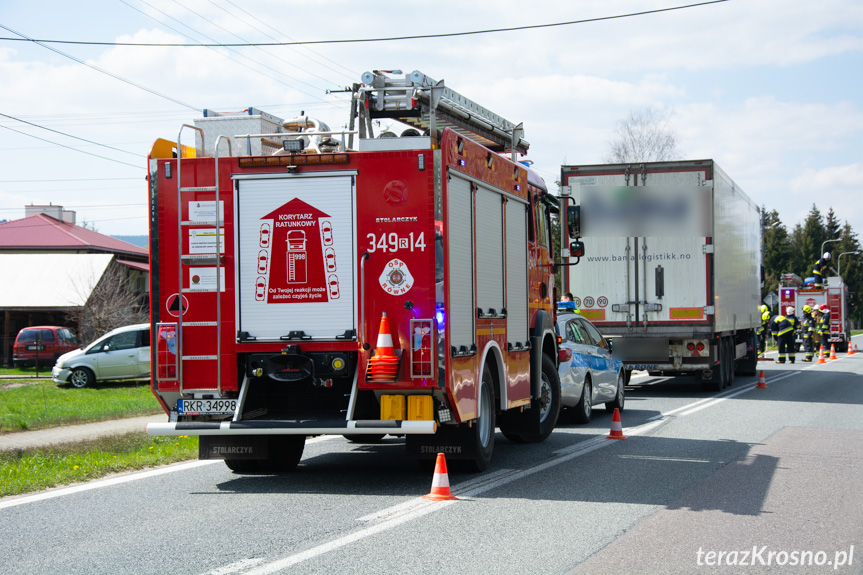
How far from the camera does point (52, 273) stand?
4638 cm

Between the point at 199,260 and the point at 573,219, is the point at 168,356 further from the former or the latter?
the point at 573,219

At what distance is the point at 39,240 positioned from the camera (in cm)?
5225

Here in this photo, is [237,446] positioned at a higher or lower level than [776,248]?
lower

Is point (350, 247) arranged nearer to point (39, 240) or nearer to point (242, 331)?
point (242, 331)

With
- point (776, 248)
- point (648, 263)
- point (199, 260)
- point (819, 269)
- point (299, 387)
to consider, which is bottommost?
point (299, 387)

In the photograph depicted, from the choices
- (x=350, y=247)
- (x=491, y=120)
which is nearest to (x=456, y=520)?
(x=350, y=247)

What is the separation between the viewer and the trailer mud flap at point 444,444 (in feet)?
30.3

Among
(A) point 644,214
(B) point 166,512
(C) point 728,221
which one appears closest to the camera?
(B) point 166,512

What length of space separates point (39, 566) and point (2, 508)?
2.39m

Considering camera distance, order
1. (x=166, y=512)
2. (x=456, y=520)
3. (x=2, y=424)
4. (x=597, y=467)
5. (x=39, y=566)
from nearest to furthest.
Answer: (x=39, y=566), (x=456, y=520), (x=166, y=512), (x=597, y=467), (x=2, y=424)

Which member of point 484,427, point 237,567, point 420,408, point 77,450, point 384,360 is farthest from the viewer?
point 77,450

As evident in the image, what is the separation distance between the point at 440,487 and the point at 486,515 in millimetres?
725

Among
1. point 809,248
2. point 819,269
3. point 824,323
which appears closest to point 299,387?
point 824,323

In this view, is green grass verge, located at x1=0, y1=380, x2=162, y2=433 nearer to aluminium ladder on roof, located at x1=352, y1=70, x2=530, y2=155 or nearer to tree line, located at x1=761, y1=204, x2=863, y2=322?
aluminium ladder on roof, located at x1=352, y1=70, x2=530, y2=155
